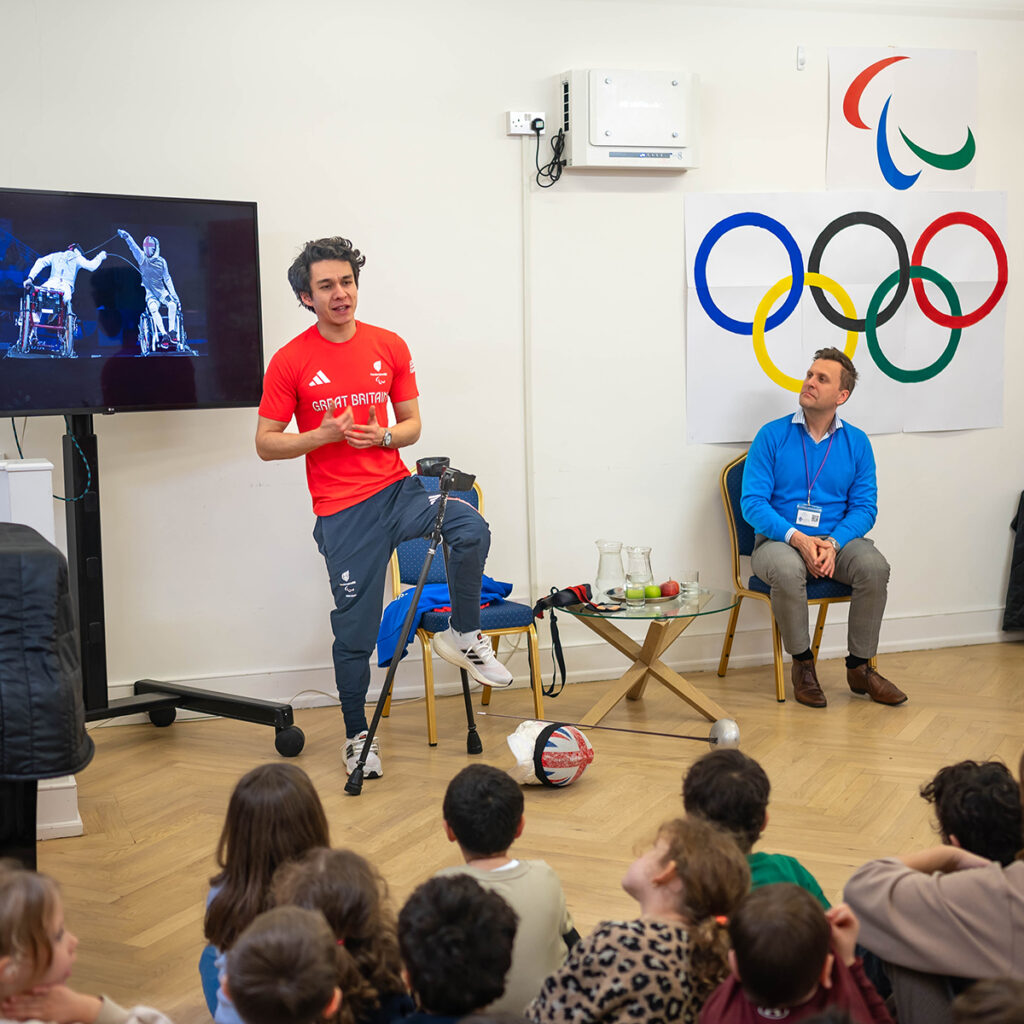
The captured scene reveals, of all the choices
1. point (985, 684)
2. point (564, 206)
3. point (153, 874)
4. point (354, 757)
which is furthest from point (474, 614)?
point (985, 684)

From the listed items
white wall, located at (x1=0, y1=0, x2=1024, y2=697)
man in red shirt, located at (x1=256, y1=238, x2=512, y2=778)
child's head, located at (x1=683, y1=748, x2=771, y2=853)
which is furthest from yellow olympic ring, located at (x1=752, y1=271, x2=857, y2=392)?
child's head, located at (x1=683, y1=748, x2=771, y2=853)

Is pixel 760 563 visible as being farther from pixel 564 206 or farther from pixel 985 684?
pixel 564 206

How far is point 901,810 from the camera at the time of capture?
3264mm

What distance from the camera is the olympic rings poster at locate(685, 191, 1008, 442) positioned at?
4.86 meters

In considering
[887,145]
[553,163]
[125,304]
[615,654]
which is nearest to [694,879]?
[125,304]

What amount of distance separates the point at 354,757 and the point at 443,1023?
88.7 inches

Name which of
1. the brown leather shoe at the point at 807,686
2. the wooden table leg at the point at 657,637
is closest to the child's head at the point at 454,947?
the wooden table leg at the point at 657,637

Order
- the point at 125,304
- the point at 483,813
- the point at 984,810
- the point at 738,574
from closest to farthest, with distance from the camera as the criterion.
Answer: the point at 984,810
the point at 483,813
the point at 125,304
the point at 738,574

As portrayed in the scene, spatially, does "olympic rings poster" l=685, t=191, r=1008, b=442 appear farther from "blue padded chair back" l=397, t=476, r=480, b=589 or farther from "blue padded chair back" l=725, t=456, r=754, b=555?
"blue padded chair back" l=397, t=476, r=480, b=589

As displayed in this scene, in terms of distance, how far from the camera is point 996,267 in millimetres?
5164

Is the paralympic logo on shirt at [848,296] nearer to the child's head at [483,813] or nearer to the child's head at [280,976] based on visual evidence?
the child's head at [483,813]

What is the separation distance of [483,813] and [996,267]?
13.7 feet

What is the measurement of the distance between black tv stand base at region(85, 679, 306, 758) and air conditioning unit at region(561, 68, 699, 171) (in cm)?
235

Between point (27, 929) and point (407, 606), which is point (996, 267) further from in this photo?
point (27, 929)
